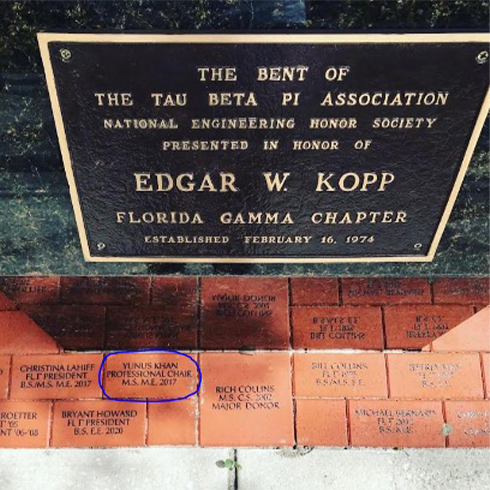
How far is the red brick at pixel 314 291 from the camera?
10.9ft

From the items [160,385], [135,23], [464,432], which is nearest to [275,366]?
[160,385]

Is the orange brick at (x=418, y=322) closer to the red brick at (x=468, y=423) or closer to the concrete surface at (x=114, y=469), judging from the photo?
the red brick at (x=468, y=423)

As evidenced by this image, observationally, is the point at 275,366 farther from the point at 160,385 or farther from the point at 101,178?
the point at 101,178

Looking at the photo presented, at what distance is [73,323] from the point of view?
128 inches

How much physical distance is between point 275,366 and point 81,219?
121cm

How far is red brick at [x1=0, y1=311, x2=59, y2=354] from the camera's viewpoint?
3.21 m

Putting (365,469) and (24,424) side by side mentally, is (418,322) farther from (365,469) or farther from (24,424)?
(24,424)

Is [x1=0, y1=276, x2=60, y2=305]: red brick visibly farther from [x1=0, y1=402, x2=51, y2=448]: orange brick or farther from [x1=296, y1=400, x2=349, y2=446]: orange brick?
[x1=296, y1=400, x2=349, y2=446]: orange brick

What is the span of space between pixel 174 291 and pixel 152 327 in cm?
21

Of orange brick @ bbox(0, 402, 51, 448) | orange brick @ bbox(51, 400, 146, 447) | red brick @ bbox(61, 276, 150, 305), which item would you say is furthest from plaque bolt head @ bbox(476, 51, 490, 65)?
orange brick @ bbox(0, 402, 51, 448)

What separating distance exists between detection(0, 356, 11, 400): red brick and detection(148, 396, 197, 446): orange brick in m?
0.69

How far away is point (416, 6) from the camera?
1.99 metres

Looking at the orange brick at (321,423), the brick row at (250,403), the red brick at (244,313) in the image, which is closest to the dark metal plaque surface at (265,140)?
the red brick at (244,313)

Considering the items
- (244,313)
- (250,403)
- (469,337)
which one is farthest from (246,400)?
(469,337)
